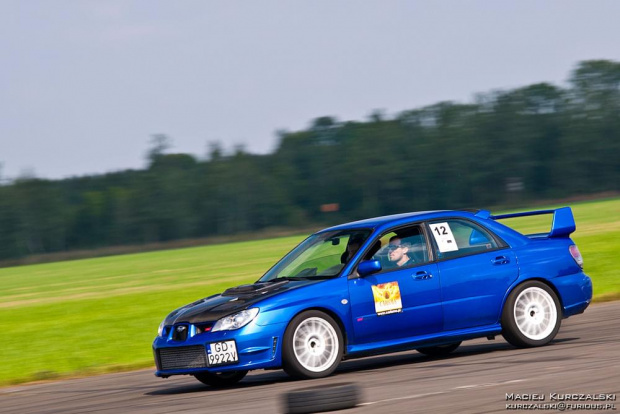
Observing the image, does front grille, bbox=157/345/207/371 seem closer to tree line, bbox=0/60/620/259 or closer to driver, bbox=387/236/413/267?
driver, bbox=387/236/413/267

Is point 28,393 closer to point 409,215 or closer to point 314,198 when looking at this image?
point 409,215

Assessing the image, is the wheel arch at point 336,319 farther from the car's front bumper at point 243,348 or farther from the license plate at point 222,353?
the license plate at point 222,353

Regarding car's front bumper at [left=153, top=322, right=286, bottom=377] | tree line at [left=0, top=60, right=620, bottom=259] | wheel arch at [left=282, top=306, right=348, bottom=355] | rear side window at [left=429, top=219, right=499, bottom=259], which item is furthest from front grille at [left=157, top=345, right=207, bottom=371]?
tree line at [left=0, top=60, right=620, bottom=259]

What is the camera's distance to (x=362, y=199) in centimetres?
14100

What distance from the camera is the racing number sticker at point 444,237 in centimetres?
975

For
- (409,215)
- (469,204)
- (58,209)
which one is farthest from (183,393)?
(58,209)

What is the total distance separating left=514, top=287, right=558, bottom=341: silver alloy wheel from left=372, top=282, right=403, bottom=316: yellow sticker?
139cm

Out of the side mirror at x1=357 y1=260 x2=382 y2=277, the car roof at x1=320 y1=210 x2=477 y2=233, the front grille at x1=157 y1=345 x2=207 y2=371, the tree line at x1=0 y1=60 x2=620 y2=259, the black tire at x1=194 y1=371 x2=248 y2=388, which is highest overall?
the tree line at x1=0 y1=60 x2=620 y2=259

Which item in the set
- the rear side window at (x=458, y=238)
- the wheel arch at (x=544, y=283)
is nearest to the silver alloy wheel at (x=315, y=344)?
the rear side window at (x=458, y=238)

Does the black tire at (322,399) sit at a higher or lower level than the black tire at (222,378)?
higher

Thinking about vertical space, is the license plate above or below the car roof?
below

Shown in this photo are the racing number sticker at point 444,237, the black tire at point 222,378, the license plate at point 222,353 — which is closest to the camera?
the license plate at point 222,353

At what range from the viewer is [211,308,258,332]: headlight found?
8656 mm

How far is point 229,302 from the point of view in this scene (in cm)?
906
